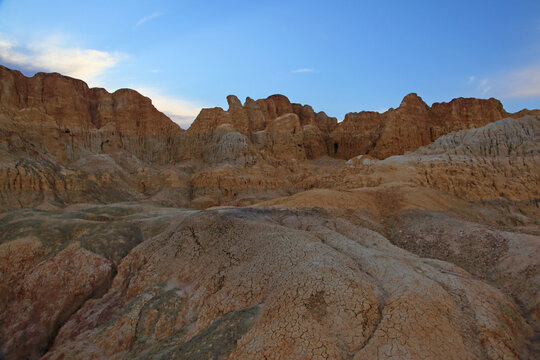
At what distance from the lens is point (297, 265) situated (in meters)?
7.45

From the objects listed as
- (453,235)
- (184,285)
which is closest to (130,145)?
(184,285)

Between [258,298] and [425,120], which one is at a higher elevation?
[425,120]

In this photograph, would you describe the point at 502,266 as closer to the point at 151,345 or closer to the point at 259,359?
the point at 259,359

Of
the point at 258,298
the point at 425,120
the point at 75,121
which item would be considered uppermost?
the point at 75,121

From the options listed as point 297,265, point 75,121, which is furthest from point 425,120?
point 75,121

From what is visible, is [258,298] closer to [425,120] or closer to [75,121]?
[75,121]

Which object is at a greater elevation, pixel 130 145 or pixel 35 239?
pixel 130 145

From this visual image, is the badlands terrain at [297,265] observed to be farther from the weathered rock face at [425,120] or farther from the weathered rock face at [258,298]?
the weathered rock face at [425,120]

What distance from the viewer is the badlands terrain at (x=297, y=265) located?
18.8 ft

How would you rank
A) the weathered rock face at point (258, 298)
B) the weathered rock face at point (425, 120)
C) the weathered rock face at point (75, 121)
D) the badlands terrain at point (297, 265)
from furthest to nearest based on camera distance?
the weathered rock face at point (425, 120) → the weathered rock face at point (75, 121) → the badlands terrain at point (297, 265) → the weathered rock face at point (258, 298)

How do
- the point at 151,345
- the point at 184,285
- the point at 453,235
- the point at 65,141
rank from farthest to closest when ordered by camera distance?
the point at 65,141 → the point at 453,235 → the point at 184,285 → the point at 151,345

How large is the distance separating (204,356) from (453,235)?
11483 mm

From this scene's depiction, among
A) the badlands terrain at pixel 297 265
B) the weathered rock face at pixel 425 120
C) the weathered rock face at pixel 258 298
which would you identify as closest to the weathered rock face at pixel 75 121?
the badlands terrain at pixel 297 265

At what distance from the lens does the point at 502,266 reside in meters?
9.80
